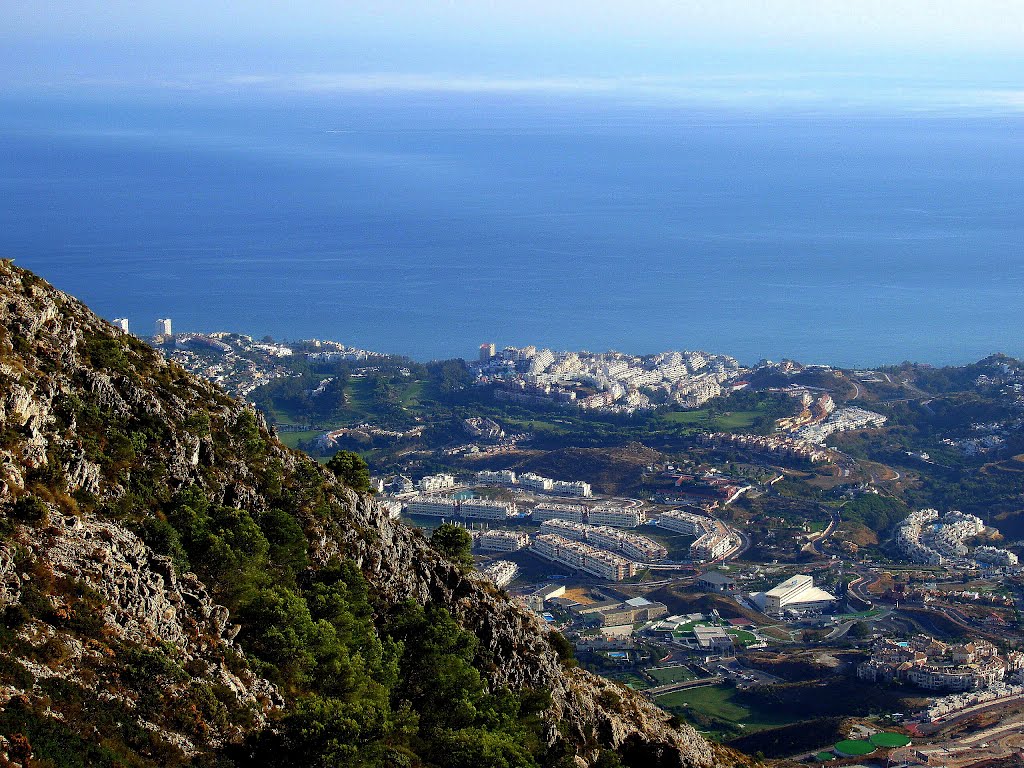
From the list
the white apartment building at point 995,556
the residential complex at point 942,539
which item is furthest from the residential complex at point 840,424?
the white apartment building at point 995,556

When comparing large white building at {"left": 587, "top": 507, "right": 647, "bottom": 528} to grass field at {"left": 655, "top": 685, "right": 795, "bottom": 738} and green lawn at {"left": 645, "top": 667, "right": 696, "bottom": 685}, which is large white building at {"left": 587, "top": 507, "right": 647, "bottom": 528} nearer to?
green lawn at {"left": 645, "top": 667, "right": 696, "bottom": 685}

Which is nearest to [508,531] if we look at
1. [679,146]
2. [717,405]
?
[717,405]

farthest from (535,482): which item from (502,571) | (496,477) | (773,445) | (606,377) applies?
(606,377)

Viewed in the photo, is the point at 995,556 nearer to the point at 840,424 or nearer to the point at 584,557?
the point at 584,557

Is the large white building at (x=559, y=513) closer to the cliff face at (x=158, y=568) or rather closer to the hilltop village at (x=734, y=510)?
the hilltop village at (x=734, y=510)

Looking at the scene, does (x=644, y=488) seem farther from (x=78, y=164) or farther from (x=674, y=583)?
(x=78, y=164)

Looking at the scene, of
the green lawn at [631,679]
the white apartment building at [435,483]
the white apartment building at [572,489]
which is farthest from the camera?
the white apartment building at [572,489]

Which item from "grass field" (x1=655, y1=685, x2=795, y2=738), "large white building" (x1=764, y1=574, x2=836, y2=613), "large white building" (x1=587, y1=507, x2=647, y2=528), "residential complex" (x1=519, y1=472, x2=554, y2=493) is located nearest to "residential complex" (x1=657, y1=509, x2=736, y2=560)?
"large white building" (x1=587, y1=507, x2=647, y2=528)
